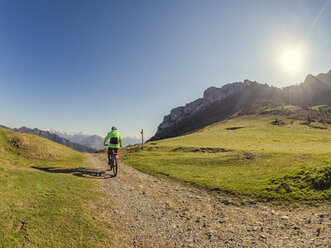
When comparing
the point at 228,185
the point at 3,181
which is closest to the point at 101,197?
the point at 3,181

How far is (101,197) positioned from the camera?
11.0 m

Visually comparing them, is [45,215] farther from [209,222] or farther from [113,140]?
[113,140]

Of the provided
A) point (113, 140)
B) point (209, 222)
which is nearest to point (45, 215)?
point (209, 222)

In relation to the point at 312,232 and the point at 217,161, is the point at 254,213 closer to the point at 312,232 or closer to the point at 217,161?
the point at 312,232

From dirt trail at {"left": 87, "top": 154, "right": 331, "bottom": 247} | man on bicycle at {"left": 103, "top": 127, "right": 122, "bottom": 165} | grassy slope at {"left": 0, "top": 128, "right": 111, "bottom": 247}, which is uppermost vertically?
man on bicycle at {"left": 103, "top": 127, "right": 122, "bottom": 165}

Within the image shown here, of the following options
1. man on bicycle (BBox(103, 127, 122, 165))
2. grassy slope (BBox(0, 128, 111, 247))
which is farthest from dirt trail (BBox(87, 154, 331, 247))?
man on bicycle (BBox(103, 127, 122, 165))

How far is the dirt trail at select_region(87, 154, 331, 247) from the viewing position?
7043 mm

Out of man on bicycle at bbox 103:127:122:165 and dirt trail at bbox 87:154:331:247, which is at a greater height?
man on bicycle at bbox 103:127:122:165

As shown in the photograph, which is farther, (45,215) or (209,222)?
(209,222)

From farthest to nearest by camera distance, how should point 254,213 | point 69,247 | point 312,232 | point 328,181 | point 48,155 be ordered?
point 48,155
point 328,181
point 254,213
point 312,232
point 69,247

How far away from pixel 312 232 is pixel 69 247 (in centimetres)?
1024

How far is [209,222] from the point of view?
909 cm

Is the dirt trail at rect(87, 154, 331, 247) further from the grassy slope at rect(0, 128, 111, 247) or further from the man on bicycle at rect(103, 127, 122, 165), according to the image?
the man on bicycle at rect(103, 127, 122, 165)

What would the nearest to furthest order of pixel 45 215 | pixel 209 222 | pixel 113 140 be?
1. pixel 45 215
2. pixel 209 222
3. pixel 113 140
